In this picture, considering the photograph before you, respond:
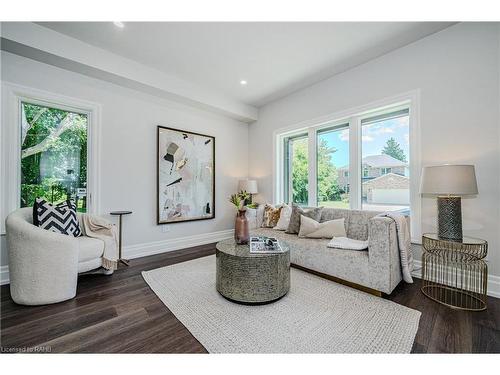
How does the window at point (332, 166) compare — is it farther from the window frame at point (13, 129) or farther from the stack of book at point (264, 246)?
the window frame at point (13, 129)

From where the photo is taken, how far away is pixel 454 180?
6.61 ft

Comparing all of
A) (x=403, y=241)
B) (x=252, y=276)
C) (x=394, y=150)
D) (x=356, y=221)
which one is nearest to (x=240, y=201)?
(x=252, y=276)

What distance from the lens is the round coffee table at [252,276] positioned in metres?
1.94

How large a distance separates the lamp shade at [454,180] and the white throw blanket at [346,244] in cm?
84

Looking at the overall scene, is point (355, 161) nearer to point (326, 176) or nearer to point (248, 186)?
point (326, 176)

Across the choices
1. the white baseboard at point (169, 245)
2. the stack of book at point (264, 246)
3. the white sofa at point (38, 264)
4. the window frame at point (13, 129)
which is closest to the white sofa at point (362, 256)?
the stack of book at point (264, 246)

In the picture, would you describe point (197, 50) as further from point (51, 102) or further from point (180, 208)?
point (180, 208)

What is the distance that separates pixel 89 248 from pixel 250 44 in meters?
3.01

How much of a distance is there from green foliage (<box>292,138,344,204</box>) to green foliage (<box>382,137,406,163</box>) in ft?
2.58

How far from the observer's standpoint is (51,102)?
2.79 m

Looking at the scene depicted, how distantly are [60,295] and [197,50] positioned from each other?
3.07 meters

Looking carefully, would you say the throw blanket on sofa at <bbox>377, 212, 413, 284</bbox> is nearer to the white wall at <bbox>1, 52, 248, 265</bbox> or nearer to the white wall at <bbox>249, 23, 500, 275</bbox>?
the white wall at <bbox>249, 23, 500, 275</bbox>
